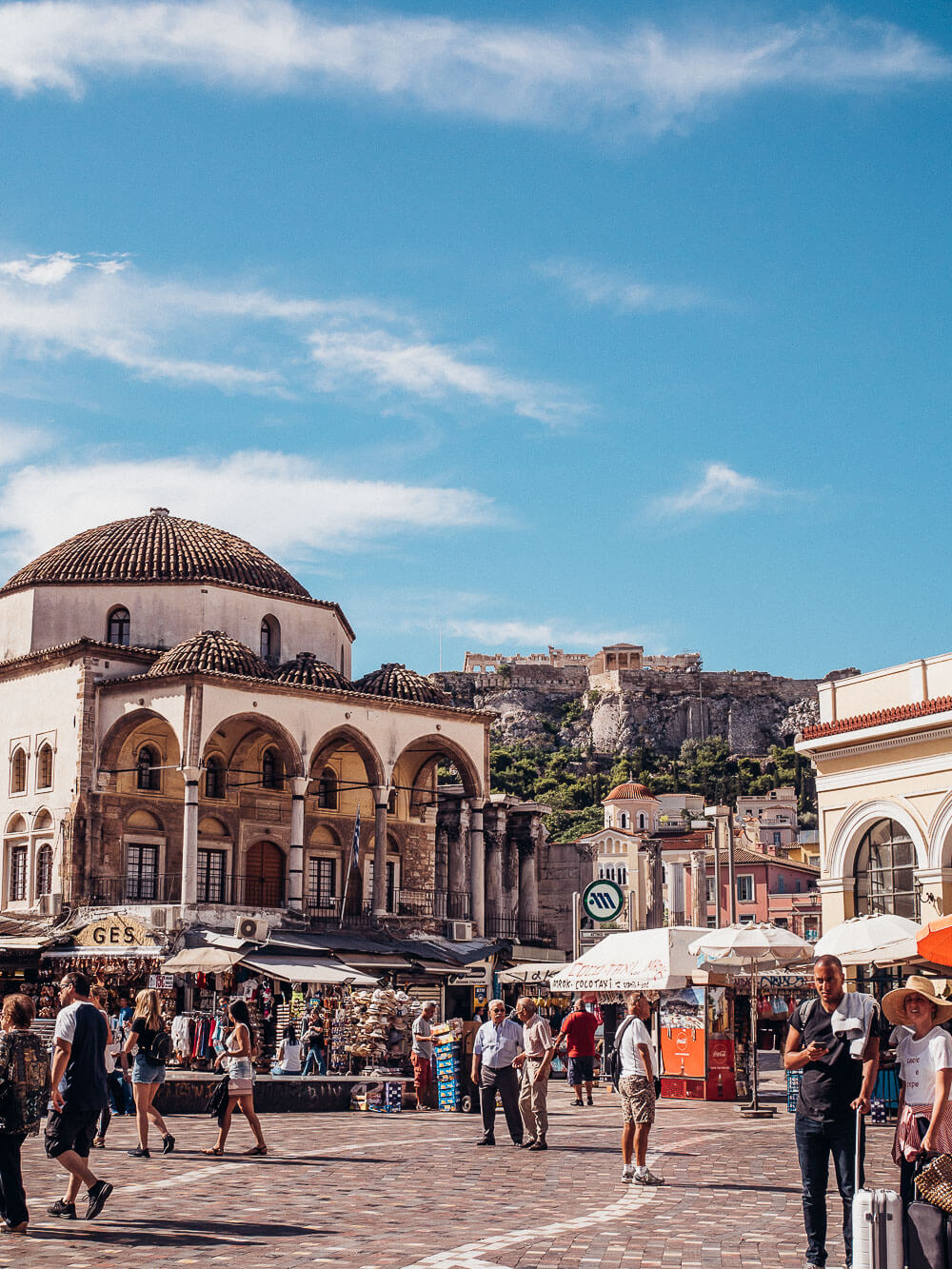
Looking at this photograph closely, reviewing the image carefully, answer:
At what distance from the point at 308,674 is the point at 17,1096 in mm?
29526

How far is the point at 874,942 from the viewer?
17656mm

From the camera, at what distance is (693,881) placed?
77.4m

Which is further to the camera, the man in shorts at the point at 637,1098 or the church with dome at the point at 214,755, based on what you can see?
the church with dome at the point at 214,755

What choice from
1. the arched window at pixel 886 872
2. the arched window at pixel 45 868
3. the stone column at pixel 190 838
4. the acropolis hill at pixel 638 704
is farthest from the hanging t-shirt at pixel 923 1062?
the acropolis hill at pixel 638 704

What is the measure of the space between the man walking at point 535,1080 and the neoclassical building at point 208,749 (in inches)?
785

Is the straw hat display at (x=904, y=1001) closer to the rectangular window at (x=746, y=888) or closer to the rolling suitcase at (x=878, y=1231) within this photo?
the rolling suitcase at (x=878, y=1231)

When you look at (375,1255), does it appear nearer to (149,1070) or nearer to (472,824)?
(149,1070)

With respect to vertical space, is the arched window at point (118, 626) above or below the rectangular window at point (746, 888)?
above

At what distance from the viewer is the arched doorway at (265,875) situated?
1547 inches

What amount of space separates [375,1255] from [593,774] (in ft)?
405

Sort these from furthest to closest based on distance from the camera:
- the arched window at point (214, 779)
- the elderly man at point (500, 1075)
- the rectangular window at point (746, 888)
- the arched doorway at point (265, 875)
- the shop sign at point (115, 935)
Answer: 1. the rectangular window at point (746, 888)
2. the arched doorway at point (265, 875)
3. the arched window at point (214, 779)
4. the shop sign at point (115, 935)
5. the elderly man at point (500, 1075)

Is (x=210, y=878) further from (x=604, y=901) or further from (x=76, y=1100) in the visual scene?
(x=76, y=1100)

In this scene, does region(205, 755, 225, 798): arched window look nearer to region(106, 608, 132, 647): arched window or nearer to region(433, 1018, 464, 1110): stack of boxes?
region(106, 608, 132, 647): arched window

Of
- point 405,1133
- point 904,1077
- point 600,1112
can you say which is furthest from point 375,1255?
point 600,1112
